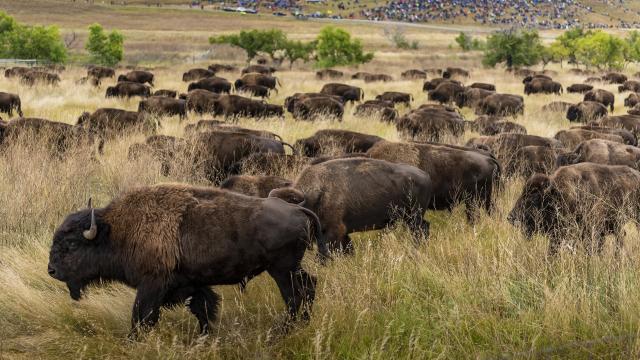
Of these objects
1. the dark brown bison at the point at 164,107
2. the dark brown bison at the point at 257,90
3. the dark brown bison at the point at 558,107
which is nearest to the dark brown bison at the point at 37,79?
the dark brown bison at the point at 257,90

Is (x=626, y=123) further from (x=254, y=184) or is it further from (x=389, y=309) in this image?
(x=389, y=309)

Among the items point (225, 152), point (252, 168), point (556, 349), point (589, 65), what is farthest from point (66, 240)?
point (589, 65)

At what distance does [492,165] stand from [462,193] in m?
0.69

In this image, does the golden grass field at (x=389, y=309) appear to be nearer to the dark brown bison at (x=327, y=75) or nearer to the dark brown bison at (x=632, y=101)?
the dark brown bison at (x=632, y=101)

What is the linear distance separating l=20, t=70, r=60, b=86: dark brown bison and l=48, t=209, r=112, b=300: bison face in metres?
27.6

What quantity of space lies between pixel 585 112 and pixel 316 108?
9.74 metres

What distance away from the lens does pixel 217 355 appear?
14.8ft

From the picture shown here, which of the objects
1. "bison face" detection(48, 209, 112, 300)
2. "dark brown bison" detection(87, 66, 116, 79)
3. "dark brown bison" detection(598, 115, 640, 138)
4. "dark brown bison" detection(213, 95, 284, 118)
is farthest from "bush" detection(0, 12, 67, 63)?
"bison face" detection(48, 209, 112, 300)

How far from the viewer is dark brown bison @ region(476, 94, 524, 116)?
79.7 ft

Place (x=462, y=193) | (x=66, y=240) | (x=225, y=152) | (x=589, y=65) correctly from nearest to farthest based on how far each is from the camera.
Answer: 1. (x=66, y=240)
2. (x=462, y=193)
3. (x=225, y=152)
4. (x=589, y=65)

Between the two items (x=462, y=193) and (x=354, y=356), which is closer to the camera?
(x=354, y=356)

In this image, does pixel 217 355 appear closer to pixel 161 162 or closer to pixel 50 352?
pixel 50 352

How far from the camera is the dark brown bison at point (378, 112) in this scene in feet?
66.5

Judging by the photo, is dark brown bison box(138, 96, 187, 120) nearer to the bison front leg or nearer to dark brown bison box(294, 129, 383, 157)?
dark brown bison box(294, 129, 383, 157)
